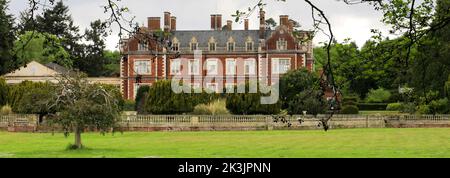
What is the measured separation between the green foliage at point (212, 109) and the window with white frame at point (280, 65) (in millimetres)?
23189

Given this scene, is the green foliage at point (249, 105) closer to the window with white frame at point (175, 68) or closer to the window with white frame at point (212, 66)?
the window with white frame at point (212, 66)

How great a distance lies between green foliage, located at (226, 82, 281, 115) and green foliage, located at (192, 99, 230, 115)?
9.29 feet

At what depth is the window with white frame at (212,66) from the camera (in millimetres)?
68875

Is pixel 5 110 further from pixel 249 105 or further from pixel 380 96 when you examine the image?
pixel 380 96

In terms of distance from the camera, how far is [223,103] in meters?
45.2

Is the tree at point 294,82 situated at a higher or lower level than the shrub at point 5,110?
higher

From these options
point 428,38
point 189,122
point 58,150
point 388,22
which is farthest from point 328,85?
point 189,122

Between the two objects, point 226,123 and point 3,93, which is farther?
point 3,93

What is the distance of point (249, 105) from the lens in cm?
4784

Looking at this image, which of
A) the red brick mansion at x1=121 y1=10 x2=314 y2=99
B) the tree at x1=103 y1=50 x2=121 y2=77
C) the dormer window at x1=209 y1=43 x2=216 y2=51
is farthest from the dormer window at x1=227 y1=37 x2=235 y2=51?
the tree at x1=103 y1=50 x2=121 y2=77

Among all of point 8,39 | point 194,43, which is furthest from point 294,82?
point 8,39

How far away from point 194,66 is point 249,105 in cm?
2169

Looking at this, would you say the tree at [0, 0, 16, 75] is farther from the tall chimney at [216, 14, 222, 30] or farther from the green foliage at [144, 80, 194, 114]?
the tall chimney at [216, 14, 222, 30]

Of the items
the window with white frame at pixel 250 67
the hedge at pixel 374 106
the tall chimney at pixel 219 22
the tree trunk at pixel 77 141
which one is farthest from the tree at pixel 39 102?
the tall chimney at pixel 219 22
